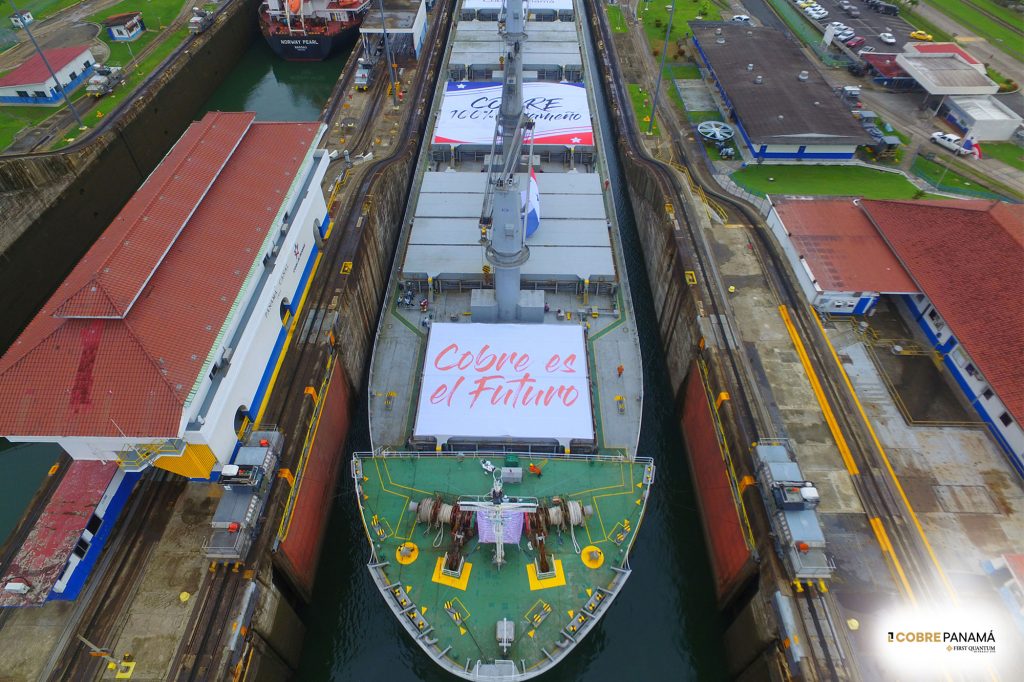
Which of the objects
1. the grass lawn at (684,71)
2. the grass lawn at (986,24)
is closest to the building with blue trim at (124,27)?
the grass lawn at (684,71)

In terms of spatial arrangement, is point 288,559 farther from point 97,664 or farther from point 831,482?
point 831,482

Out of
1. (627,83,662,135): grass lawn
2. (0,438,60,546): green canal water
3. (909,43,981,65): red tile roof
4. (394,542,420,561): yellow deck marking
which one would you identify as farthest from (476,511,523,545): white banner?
(909,43,981,65): red tile roof

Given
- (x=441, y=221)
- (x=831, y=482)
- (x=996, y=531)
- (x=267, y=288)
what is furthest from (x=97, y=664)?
(x=996, y=531)

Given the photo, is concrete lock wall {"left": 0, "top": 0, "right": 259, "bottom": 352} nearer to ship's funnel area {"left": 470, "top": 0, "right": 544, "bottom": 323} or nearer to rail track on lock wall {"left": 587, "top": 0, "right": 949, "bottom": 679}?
ship's funnel area {"left": 470, "top": 0, "right": 544, "bottom": 323}

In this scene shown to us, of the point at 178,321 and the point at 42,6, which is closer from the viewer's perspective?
the point at 178,321

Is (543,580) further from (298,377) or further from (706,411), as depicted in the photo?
(298,377)

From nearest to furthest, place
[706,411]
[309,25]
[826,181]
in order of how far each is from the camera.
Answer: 1. [706,411]
2. [826,181]
3. [309,25]

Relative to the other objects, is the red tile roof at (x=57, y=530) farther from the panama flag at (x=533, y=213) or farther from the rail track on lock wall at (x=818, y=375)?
the rail track on lock wall at (x=818, y=375)

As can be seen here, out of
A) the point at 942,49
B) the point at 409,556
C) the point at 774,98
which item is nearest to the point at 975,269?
the point at 774,98
